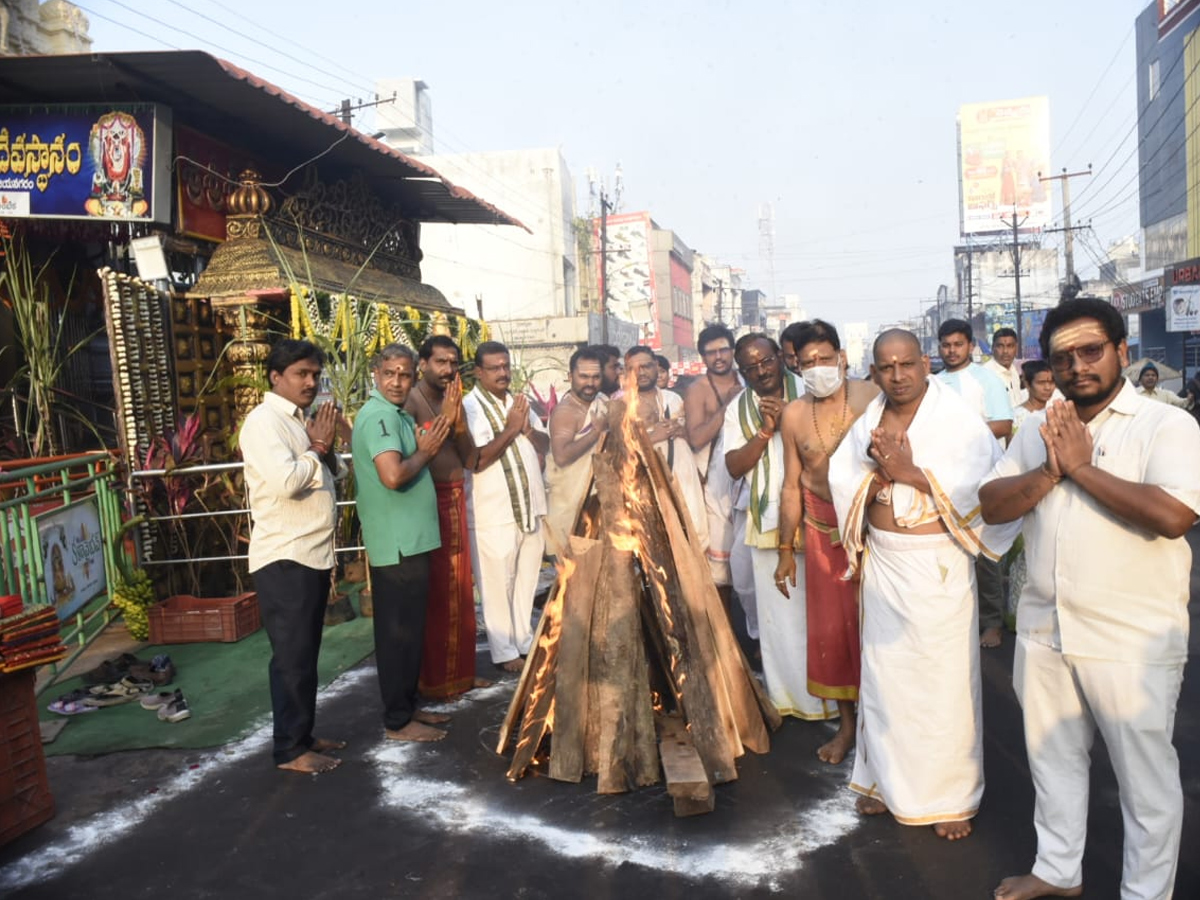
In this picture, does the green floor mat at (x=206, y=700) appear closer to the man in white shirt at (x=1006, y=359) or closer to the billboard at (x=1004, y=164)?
the man in white shirt at (x=1006, y=359)

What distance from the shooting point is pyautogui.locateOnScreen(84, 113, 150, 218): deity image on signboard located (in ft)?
26.2

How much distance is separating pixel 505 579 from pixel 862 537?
2.91 meters

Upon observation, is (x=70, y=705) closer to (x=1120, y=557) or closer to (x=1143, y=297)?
(x=1120, y=557)

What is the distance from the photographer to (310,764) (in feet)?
14.8

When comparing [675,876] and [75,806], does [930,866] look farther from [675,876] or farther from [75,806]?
[75,806]

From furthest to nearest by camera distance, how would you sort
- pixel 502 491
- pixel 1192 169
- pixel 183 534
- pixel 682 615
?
pixel 1192 169
pixel 183 534
pixel 502 491
pixel 682 615

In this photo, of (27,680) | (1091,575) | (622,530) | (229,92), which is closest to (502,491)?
(622,530)

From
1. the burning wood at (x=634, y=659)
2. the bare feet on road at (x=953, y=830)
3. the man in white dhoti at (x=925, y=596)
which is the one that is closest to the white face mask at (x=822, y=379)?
the man in white dhoti at (x=925, y=596)

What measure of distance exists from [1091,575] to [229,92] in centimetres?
779

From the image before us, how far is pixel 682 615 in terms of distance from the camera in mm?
4453

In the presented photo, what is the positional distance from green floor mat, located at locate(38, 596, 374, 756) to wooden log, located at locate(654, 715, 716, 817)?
2.44 metres

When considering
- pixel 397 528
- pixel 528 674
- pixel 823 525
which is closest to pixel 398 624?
pixel 397 528

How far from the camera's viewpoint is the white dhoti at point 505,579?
6.18 meters

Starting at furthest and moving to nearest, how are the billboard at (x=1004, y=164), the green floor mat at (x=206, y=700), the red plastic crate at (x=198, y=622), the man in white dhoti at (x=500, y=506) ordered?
the billboard at (x=1004, y=164) < the red plastic crate at (x=198, y=622) < the man in white dhoti at (x=500, y=506) < the green floor mat at (x=206, y=700)
